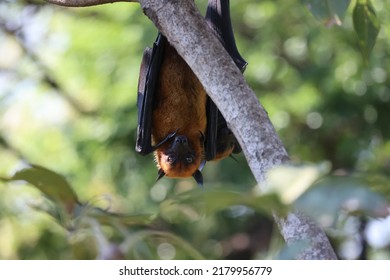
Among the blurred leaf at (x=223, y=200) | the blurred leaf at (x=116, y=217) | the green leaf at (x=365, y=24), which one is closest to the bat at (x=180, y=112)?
the green leaf at (x=365, y=24)

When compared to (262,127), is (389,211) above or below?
above

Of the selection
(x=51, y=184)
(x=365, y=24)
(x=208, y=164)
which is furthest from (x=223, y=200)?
(x=208, y=164)

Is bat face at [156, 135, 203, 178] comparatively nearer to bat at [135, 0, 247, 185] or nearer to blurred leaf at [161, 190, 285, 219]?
bat at [135, 0, 247, 185]

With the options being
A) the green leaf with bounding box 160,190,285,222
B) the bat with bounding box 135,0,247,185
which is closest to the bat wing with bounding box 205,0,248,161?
the bat with bounding box 135,0,247,185

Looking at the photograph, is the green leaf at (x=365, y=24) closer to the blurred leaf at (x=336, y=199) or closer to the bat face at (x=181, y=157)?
the blurred leaf at (x=336, y=199)

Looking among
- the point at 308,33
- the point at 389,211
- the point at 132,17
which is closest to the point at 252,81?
the point at 308,33

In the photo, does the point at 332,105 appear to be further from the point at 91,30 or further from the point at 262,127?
the point at 262,127
